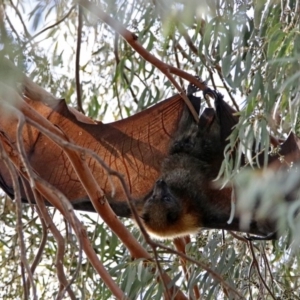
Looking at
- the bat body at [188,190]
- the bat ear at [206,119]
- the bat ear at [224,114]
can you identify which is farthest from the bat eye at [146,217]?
the bat ear at [224,114]

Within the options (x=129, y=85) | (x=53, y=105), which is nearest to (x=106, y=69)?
(x=129, y=85)

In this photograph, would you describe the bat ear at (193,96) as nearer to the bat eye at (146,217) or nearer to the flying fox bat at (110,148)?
the flying fox bat at (110,148)

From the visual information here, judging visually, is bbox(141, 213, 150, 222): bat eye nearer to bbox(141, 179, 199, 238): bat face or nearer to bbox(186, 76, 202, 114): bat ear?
bbox(141, 179, 199, 238): bat face

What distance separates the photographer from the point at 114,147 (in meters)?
3.44

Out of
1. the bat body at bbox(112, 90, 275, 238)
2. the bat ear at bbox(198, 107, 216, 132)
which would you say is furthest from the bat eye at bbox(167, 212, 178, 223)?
the bat ear at bbox(198, 107, 216, 132)

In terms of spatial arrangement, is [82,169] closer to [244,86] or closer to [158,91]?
[244,86]

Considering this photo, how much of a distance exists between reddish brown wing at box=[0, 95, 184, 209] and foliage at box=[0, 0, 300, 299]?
0.14 metres

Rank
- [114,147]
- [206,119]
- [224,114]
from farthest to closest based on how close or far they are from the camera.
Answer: [114,147] → [206,119] → [224,114]

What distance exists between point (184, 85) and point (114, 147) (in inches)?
15.9

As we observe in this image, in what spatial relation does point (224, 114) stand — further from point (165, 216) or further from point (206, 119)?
point (165, 216)

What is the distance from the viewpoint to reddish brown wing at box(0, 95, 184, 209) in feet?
10.9

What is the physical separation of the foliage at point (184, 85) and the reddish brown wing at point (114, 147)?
0.47ft

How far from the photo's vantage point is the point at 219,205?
3391 mm

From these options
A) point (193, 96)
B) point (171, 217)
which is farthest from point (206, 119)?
point (171, 217)
